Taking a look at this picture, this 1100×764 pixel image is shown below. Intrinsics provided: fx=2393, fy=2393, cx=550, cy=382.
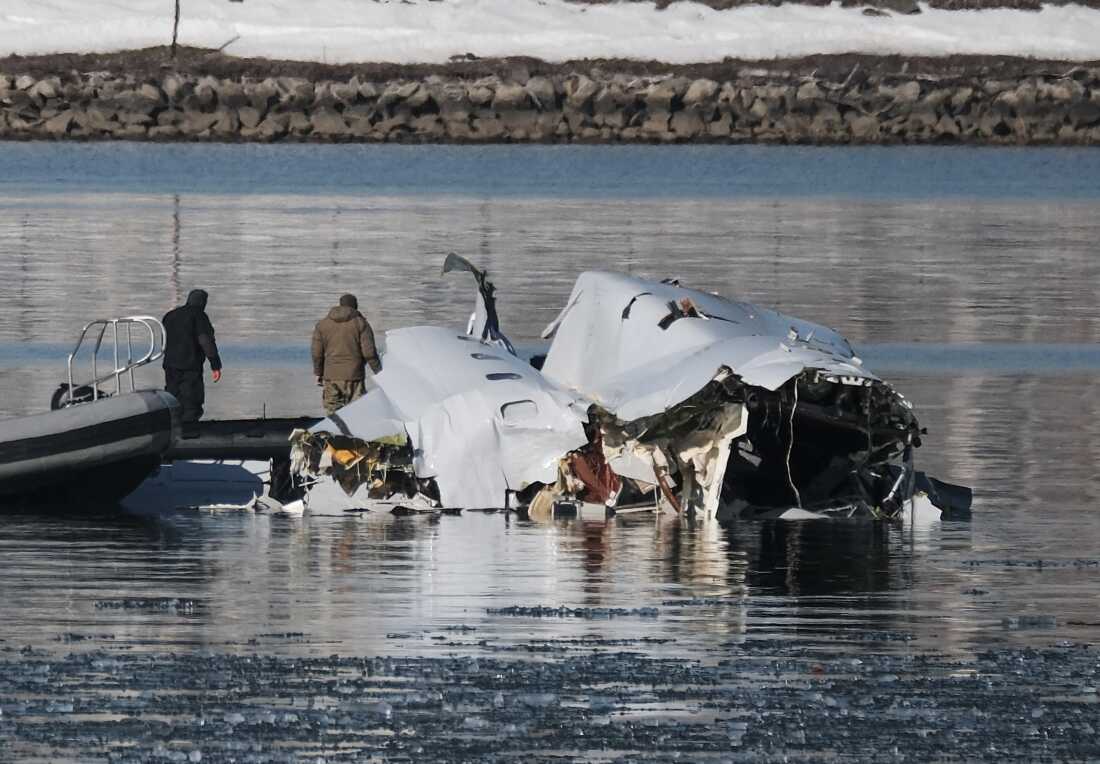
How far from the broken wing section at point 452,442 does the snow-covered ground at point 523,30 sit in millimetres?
90377

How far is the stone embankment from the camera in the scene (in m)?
103

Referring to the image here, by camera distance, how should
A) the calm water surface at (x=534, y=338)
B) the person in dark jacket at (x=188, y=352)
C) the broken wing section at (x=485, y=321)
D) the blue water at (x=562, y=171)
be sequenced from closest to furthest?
the calm water surface at (x=534, y=338), the person in dark jacket at (x=188, y=352), the broken wing section at (x=485, y=321), the blue water at (x=562, y=171)

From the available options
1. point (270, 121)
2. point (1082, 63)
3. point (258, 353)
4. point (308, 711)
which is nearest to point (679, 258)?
point (258, 353)

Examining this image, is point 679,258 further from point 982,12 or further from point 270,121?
point 982,12

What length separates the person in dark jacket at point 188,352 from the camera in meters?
23.3

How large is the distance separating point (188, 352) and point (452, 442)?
3.58 meters

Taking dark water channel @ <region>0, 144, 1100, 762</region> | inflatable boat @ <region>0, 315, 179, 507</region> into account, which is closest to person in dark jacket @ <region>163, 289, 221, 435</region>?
inflatable boat @ <region>0, 315, 179, 507</region>

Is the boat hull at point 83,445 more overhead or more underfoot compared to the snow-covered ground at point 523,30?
more underfoot

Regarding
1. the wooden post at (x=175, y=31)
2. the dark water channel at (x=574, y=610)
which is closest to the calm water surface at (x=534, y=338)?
the dark water channel at (x=574, y=610)

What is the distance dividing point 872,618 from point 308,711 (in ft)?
15.4

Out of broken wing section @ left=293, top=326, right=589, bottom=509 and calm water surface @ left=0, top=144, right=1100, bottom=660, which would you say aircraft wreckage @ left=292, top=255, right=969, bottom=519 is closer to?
broken wing section @ left=293, top=326, right=589, bottom=509

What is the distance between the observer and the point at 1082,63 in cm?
11075

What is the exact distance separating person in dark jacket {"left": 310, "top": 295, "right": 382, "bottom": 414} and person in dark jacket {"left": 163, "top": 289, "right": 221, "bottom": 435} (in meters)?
1.05

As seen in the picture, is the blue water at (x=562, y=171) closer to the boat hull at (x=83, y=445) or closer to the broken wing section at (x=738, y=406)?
the broken wing section at (x=738, y=406)
